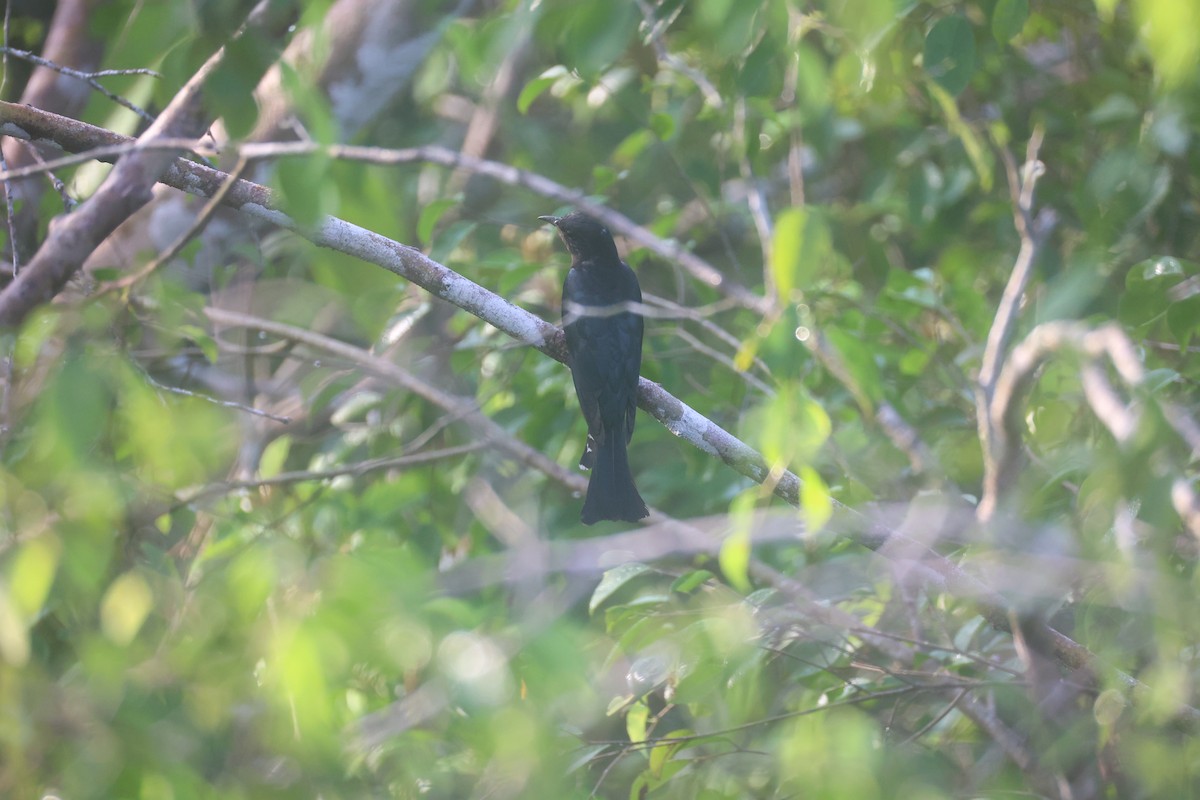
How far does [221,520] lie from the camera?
3.60m

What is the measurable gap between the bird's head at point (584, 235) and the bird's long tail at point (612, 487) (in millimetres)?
1013

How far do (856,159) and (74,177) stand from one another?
4171mm

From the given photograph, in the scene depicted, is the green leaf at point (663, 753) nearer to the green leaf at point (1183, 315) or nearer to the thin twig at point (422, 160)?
the thin twig at point (422, 160)

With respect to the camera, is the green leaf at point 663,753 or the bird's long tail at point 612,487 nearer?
the green leaf at point 663,753

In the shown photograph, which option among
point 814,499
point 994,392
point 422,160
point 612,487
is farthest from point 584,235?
point 814,499

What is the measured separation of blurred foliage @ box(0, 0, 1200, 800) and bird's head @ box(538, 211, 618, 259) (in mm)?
296

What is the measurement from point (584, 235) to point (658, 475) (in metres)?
1.13

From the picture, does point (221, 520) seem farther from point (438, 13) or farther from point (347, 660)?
point (438, 13)

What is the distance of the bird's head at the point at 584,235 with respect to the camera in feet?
14.5

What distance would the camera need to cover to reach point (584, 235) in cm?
445

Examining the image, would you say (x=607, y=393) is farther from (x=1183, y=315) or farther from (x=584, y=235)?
(x=1183, y=315)

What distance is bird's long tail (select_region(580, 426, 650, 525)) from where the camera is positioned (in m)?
3.55

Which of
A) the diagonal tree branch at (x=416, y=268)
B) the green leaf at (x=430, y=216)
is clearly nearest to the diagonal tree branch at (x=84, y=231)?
the diagonal tree branch at (x=416, y=268)

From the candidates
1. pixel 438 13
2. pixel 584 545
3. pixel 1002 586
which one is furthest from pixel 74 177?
pixel 1002 586
